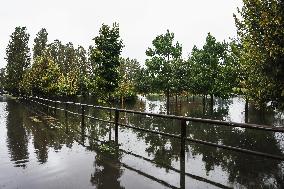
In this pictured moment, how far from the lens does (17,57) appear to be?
85.8 metres

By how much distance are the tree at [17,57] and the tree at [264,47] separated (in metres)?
75.3

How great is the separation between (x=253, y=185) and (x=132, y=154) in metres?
3.60

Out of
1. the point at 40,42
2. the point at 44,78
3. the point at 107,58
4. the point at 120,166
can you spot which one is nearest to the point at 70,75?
the point at 44,78

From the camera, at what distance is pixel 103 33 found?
3969cm

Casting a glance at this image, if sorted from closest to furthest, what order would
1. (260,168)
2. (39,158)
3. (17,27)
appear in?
(260,168) < (39,158) < (17,27)

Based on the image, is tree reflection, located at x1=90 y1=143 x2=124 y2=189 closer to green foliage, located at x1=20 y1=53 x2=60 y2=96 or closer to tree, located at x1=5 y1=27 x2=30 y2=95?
green foliage, located at x1=20 y1=53 x2=60 y2=96

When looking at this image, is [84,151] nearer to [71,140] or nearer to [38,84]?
[71,140]

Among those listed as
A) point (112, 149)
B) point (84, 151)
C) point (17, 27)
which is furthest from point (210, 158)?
point (17, 27)

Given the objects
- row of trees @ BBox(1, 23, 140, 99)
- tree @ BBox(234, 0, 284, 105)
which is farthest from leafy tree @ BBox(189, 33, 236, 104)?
tree @ BBox(234, 0, 284, 105)

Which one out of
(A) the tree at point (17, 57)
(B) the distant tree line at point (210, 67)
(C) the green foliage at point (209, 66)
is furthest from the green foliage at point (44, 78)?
(A) the tree at point (17, 57)

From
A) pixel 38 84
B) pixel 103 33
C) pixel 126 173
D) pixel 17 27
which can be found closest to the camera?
pixel 126 173

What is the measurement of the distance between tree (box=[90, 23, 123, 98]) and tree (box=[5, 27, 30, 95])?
4993 centimetres

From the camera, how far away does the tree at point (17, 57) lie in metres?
84.9

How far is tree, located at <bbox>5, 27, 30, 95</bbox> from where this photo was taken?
279 ft
